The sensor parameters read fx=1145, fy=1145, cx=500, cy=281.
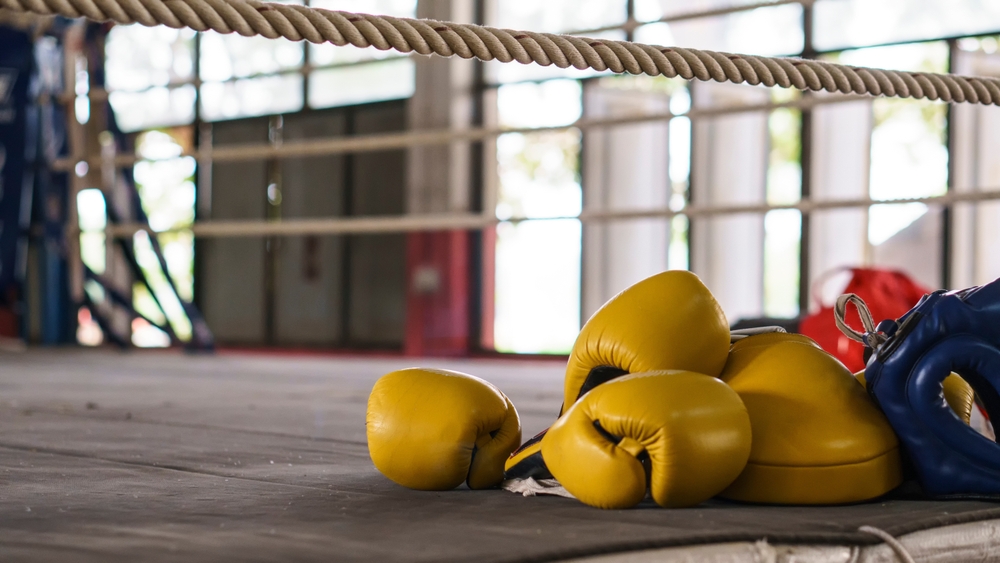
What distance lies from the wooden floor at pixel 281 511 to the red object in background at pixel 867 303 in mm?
1153

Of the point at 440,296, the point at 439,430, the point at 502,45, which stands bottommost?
the point at 440,296

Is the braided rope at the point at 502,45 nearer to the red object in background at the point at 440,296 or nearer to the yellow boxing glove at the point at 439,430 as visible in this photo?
the yellow boxing glove at the point at 439,430

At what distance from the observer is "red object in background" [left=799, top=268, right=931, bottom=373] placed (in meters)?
2.82

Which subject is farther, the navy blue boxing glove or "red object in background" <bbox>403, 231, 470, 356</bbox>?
"red object in background" <bbox>403, 231, 470, 356</bbox>

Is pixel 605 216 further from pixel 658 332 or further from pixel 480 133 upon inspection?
pixel 658 332

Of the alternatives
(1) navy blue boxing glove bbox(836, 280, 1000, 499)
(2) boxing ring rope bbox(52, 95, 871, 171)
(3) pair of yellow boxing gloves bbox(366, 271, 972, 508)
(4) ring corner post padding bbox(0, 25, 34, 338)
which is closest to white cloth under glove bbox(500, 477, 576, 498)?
(3) pair of yellow boxing gloves bbox(366, 271, 972, 508)

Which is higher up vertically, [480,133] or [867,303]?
[480,133]

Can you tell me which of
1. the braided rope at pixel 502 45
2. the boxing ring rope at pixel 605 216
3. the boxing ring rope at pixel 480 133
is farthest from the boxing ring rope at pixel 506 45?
the boxing ring rope at pixel 480 133

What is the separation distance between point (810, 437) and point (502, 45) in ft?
1.76

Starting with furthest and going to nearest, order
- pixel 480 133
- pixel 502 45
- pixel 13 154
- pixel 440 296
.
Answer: pixel 440 296 → pixel 13 154 → pixel 480 133 → pixel 502 45

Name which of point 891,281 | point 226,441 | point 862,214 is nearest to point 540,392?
point 891,281

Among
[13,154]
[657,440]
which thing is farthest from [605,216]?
[13,154]

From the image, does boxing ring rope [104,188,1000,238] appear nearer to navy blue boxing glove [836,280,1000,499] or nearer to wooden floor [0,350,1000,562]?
wooden floor [0,350,1000,562]

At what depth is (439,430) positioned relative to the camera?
3.84 ft
